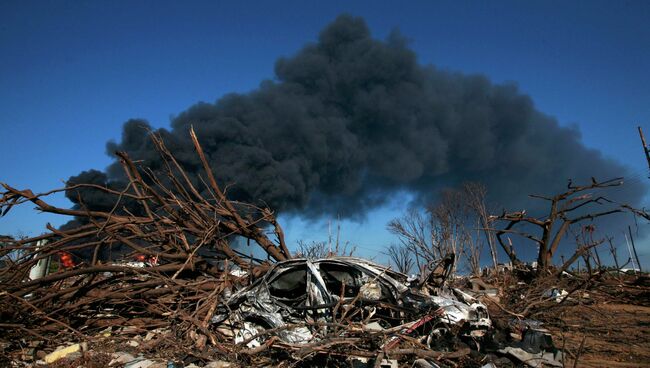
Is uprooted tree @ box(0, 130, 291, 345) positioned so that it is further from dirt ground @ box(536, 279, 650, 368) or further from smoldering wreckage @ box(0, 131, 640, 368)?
dirt ground @ box(536, 279, 650, 368)

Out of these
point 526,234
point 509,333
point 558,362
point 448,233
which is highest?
point 448,233

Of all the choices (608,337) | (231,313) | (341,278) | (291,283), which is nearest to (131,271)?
(231,313)

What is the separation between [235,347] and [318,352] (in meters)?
1.25

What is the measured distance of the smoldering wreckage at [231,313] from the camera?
472 cm

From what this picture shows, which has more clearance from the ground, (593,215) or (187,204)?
(593,215)

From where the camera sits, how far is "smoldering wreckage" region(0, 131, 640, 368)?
15.5ft

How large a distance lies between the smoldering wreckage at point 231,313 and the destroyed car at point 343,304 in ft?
0.06

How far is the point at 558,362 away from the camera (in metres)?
4.77

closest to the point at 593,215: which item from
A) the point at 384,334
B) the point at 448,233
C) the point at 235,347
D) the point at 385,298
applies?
the point at 385,298

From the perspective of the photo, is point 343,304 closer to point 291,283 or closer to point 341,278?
point 341,278

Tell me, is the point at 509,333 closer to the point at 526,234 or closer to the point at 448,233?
the point at 526,234

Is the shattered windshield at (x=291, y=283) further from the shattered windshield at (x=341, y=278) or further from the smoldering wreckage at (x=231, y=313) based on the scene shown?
the shattered windshield at (x=341, y=278)

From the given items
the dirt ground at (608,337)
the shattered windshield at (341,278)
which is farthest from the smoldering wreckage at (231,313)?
the dirt ground at (608,337)

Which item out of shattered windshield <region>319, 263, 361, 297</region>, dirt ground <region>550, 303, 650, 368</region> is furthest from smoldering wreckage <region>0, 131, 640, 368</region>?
dirt ground <region>550, 303, 650, 368</region>
